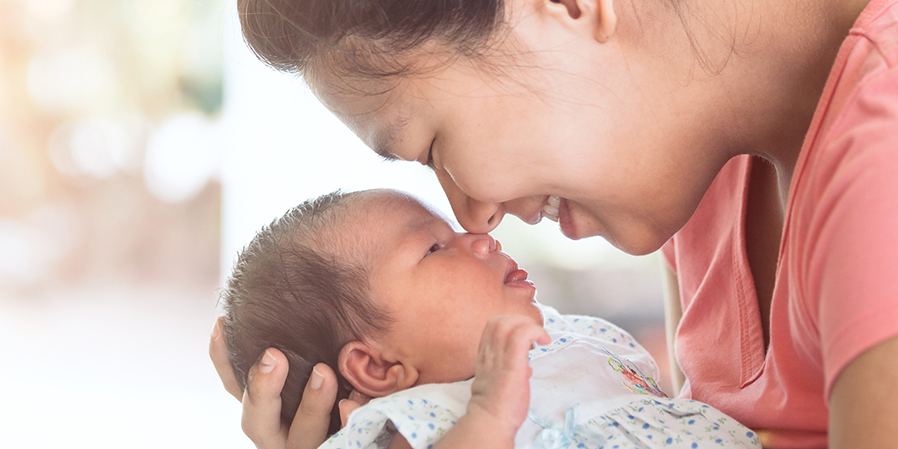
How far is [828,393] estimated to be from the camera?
618 millimetres

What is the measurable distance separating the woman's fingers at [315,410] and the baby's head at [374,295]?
3cm

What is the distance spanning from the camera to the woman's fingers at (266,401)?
3.80 feet

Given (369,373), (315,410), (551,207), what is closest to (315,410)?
(315,410)

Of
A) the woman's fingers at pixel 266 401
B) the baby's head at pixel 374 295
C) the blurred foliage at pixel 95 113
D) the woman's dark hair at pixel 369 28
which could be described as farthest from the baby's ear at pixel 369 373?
the blurred foliage at pixel 95 113

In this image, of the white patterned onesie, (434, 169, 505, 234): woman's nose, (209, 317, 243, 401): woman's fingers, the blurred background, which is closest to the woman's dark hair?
(434, 169, 505, 234): woman's nose

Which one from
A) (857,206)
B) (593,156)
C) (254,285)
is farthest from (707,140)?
(254,285)

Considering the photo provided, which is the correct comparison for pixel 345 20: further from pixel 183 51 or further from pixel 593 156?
pixel 183 51

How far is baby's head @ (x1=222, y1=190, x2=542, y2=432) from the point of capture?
1.14 m

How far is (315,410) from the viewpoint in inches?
45.3

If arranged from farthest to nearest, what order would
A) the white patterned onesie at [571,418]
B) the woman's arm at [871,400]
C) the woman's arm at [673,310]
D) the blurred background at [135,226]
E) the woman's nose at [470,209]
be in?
1. the blurred background at [135,226]
2. the woman's arm at [673,310]
3. the woman's nose at [470,209]
4. the white patterned onesie at [571,418]
5. the woman's arm at [871,400]

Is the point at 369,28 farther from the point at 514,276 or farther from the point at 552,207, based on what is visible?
the point at 514,276

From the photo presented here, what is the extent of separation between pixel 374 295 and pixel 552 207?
32cm

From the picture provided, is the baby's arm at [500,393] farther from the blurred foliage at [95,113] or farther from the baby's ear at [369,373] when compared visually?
the blurred foliage at [95,113]

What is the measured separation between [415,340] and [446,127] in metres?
0.37
